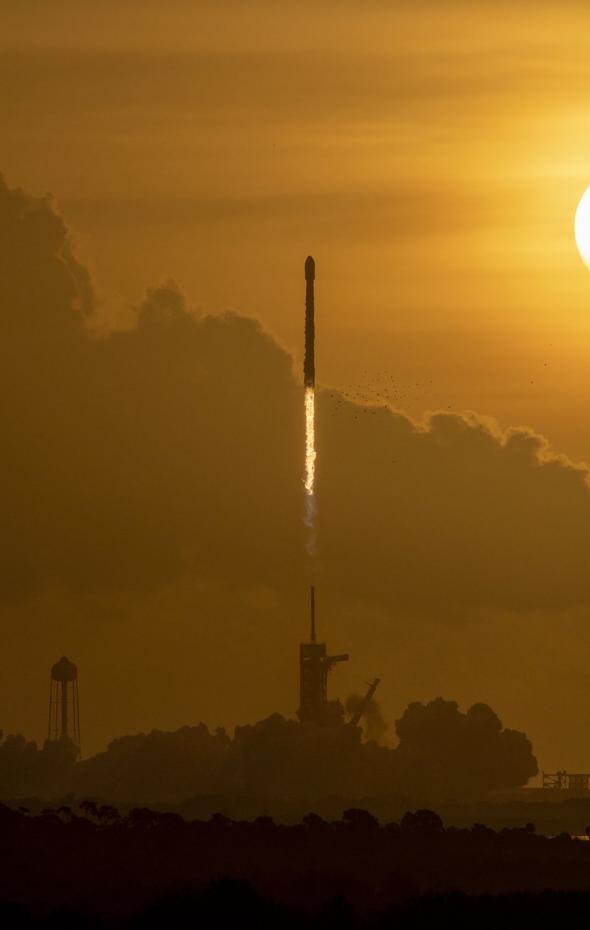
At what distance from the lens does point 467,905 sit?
12838 centimetres

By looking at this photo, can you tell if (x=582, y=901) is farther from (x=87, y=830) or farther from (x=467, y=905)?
(x=87, y=830)

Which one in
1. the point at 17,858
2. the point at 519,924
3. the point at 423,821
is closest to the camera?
the point at 519,924

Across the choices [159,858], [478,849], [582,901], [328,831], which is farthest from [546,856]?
[582,901]

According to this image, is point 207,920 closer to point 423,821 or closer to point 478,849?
point 478,849

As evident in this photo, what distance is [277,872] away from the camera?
149375 mm

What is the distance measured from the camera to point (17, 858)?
149m

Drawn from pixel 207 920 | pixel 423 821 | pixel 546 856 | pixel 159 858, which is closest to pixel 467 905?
pixel 207 920

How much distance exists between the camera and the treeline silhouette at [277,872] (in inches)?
4988

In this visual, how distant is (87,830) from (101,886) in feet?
107

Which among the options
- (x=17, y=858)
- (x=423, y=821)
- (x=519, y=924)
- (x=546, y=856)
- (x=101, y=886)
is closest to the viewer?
(x=519, y=924)

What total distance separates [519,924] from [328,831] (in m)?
53.6

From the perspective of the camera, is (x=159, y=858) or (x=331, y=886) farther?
(x=159, y=858)

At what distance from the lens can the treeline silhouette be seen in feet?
416

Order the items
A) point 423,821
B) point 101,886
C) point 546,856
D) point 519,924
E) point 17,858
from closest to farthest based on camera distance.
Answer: point 519,924 < point 101,886 < point 17,858 < point 546,856 < point 423,821
